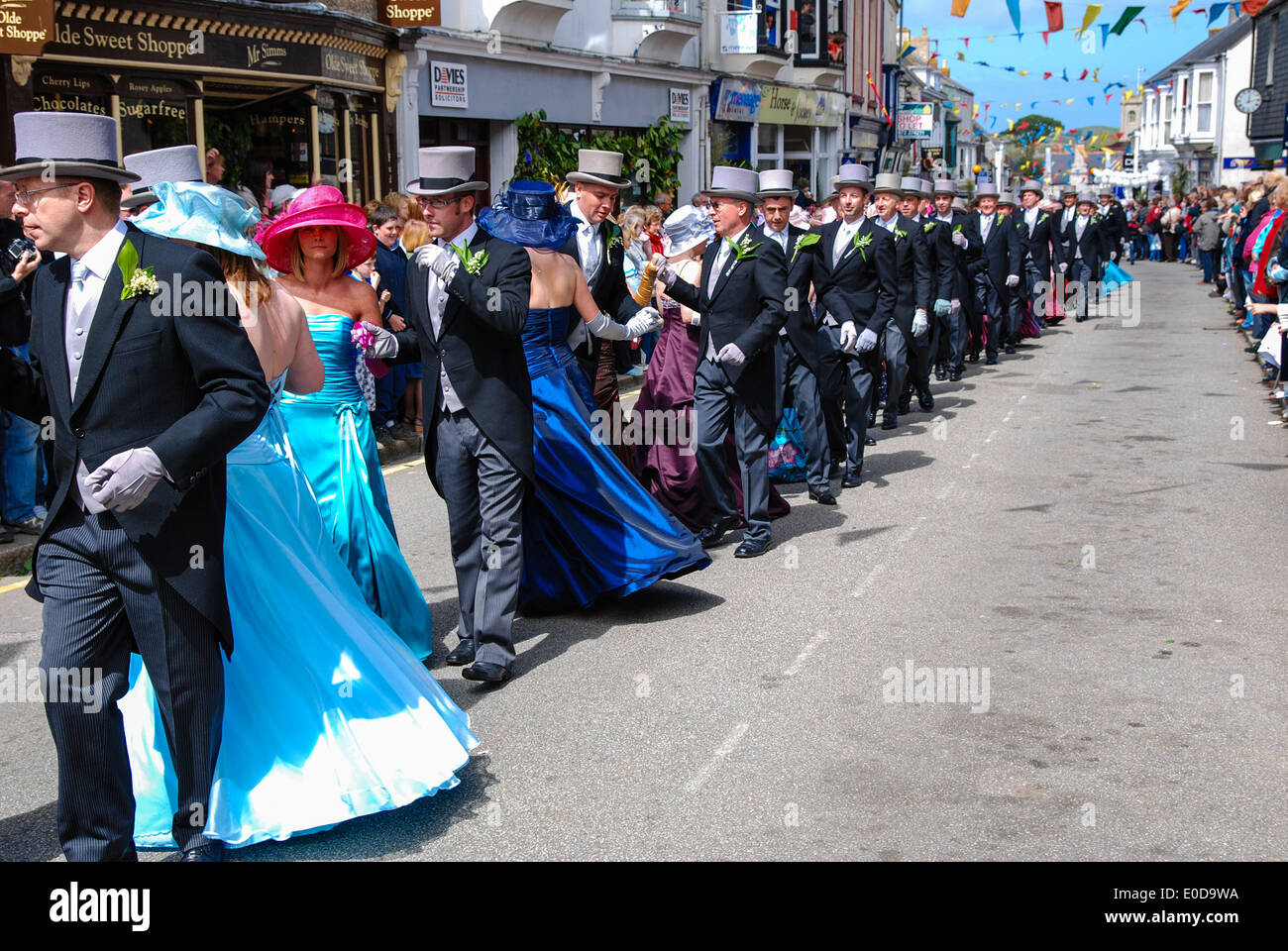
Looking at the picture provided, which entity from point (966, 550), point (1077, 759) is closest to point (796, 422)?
point (966, 550)

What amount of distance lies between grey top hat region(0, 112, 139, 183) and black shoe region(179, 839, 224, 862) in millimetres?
1812

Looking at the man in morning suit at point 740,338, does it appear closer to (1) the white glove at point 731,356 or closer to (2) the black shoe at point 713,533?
(1) the white glove at point 731,356

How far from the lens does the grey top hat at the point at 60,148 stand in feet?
11.4

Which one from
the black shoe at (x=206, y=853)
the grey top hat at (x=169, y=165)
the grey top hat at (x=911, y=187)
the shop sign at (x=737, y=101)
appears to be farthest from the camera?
the shop sign at (x=737, y=101)

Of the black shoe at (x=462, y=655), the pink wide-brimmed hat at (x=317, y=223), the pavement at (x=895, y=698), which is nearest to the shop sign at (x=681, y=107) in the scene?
the pavement at (x=895, y=698)

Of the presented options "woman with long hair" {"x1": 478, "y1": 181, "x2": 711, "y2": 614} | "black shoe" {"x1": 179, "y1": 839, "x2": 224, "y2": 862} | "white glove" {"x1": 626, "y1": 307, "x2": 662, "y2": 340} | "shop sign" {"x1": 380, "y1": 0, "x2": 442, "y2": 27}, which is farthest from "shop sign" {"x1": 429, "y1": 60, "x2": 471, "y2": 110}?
"black shoe" {"x1": 179, "y1": 839, "x2": 224, "y2": 862}

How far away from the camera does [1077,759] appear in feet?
15.5

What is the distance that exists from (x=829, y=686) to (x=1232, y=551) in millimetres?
3352

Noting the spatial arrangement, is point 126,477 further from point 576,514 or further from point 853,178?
point 853,178

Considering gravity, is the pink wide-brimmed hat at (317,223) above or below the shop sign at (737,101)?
below

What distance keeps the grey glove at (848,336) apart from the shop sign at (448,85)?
1024cm

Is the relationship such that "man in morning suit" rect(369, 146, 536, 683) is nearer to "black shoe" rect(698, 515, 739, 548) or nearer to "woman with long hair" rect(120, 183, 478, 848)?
"woman with long hair" rect(120, 183, 478, 848)

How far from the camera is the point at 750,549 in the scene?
307 inches

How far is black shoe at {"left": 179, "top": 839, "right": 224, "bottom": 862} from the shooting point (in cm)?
387
